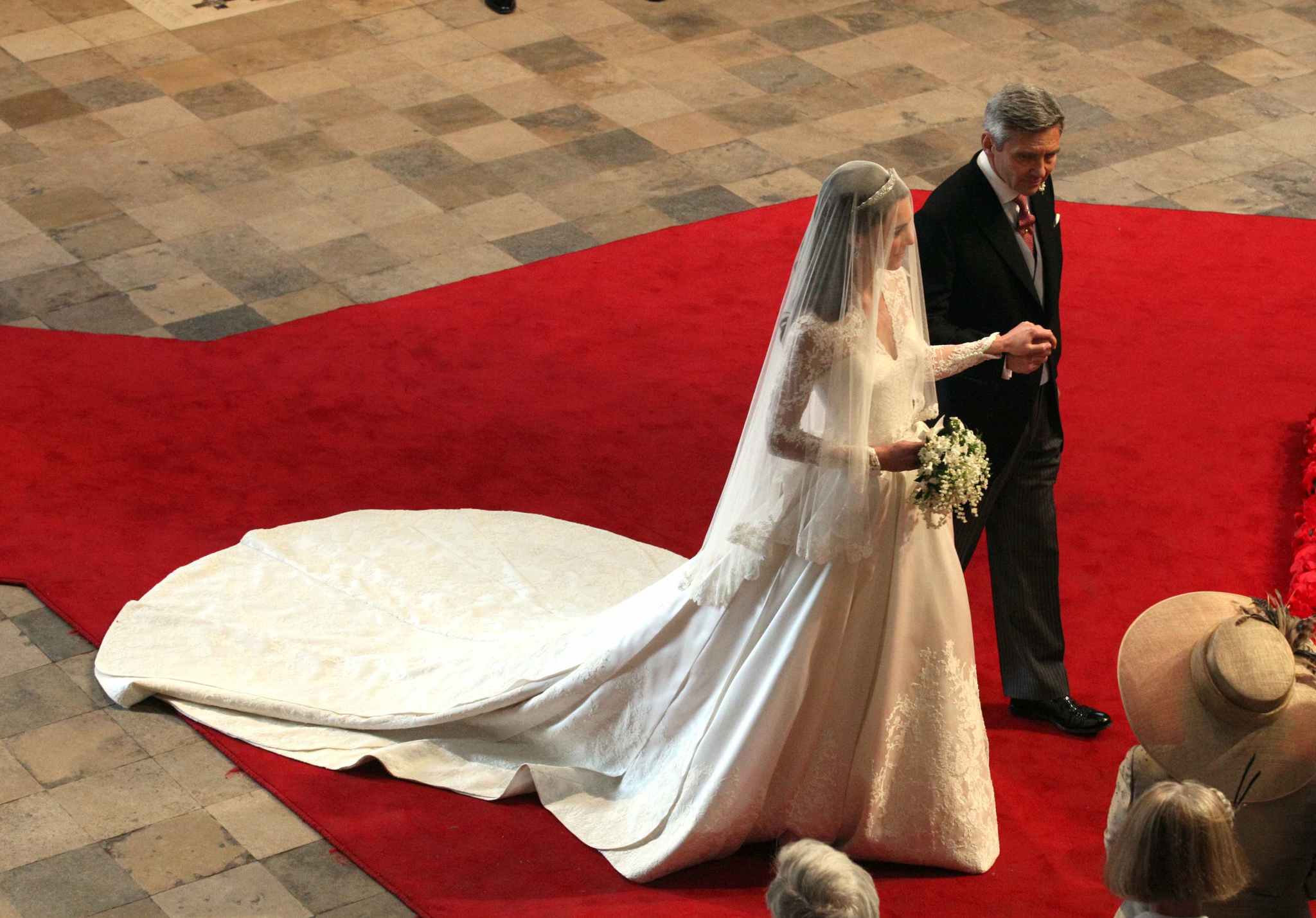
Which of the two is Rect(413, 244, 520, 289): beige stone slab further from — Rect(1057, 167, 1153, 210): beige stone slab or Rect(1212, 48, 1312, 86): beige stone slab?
Rect(1212, 48, 1312, 86): beige stone slab

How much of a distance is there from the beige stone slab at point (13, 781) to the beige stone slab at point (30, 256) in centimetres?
358

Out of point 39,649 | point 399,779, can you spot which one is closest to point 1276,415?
point 399,779

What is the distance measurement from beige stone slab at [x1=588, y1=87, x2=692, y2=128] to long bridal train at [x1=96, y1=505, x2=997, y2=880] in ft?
15.4

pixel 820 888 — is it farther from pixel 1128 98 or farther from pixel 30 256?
pixel 1128 98

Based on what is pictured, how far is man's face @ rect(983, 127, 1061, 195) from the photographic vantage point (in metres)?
4.99

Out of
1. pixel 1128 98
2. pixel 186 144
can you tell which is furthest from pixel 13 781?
pixel 1128 98

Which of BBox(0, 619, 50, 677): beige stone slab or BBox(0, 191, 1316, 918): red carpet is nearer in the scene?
BBox(0, 191, 1316, 918): red carpet

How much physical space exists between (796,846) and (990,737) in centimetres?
273

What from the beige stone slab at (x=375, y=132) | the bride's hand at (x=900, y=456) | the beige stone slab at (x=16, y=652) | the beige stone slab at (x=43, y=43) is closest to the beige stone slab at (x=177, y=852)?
the beige stone slab at (x=16, y=652)

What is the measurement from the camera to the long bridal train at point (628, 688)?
4.61m

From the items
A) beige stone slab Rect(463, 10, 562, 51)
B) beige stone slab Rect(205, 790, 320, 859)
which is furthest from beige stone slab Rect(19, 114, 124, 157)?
beige stone slab Rect(205, 790, 320, 859)

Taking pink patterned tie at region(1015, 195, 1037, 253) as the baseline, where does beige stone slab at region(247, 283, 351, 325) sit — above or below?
below

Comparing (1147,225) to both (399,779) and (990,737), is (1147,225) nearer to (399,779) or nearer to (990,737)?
(990,737)

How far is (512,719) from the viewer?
16.8 ft
